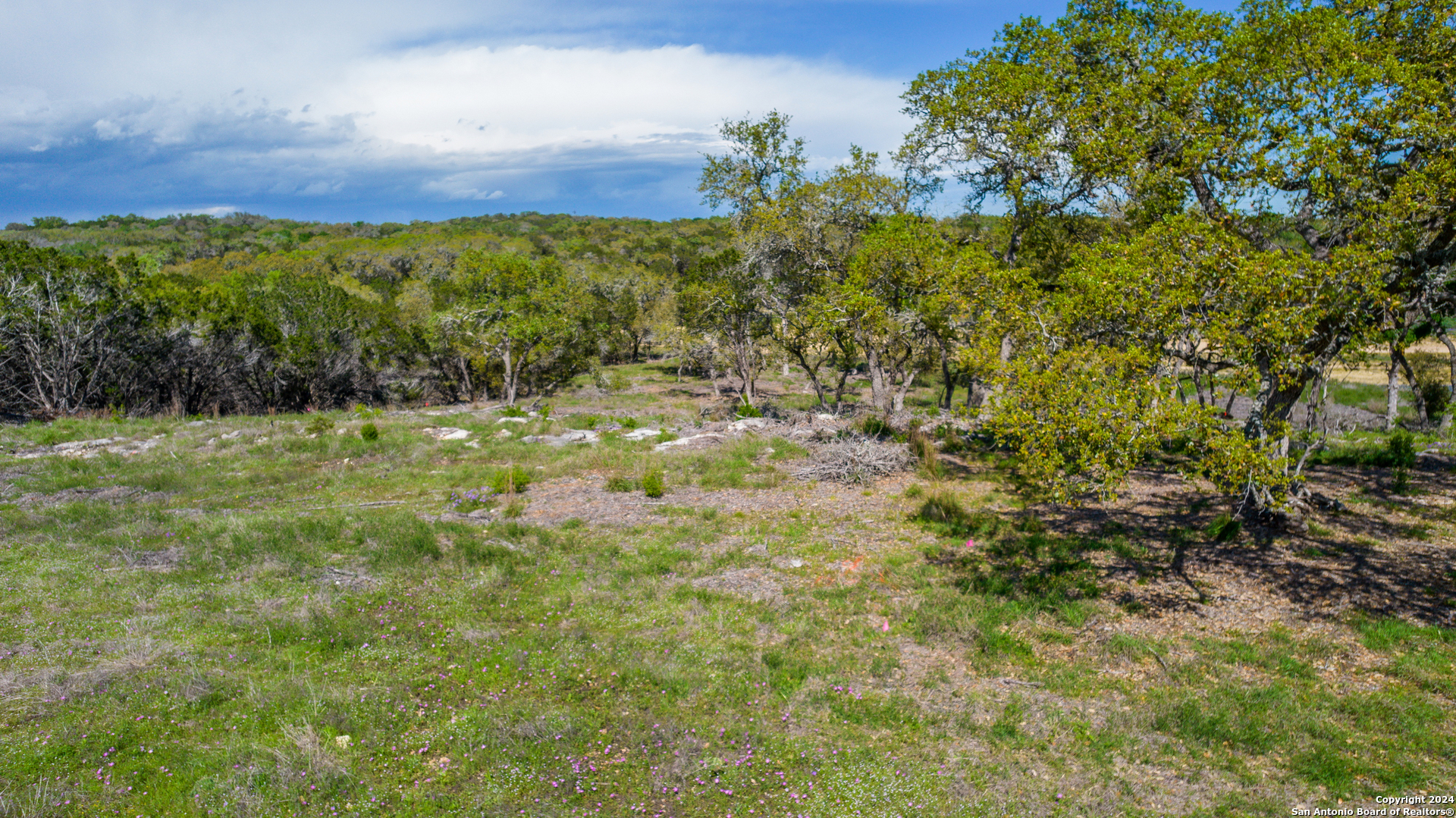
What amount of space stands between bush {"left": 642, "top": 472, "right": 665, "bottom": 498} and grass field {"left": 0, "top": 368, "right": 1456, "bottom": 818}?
5.18ft

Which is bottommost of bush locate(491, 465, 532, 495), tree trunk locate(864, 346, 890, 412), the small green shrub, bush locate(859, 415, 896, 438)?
bush locate(491, 465, 532, 495)

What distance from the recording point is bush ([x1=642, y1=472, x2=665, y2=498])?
15.6m

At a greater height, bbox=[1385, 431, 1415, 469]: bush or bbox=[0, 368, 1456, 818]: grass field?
bbox=[1385, 431, 1415, 469]: bush

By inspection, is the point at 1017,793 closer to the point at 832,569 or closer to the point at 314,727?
the point at 832,569

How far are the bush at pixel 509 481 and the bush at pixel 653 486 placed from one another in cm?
303

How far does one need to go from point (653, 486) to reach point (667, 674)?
7.93 meters

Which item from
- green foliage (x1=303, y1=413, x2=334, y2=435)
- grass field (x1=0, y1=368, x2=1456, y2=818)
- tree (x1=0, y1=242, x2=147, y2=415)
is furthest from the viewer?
tree (x1=0, y1=242, x2=147, y2=415)

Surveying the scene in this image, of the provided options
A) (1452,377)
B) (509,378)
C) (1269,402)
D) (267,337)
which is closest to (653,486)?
(1269,402)

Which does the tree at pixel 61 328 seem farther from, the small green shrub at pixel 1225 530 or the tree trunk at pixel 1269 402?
the small green shrub at pixel 1225 530

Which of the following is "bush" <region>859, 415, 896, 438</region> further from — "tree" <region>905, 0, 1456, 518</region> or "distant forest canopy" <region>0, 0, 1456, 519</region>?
"tree" <region>905, 0, 1456, 518</region>

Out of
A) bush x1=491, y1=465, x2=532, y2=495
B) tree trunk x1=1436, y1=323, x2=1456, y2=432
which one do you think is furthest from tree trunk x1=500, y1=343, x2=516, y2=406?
tree trunk x1=1436, y1=323, x2=1456, y2=432

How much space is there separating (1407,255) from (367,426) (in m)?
24.1

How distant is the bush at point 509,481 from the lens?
15953mm

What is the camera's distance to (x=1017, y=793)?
593 cm
